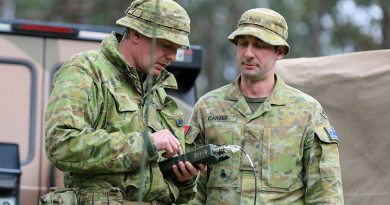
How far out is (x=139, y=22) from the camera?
4.82m

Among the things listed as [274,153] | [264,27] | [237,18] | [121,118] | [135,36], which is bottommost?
[274,153]

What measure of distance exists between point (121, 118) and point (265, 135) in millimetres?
930

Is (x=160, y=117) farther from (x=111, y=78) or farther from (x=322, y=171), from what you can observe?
(x=322, y=171)

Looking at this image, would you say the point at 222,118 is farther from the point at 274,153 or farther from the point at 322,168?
the point at 322,168

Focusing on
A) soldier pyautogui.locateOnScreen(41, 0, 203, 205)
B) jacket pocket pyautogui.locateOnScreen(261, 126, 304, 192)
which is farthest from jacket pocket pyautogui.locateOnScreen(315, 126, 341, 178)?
soldier pyautogui.locateOnScreen(41, 0, 203, 205)

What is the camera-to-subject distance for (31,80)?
734 centimetres

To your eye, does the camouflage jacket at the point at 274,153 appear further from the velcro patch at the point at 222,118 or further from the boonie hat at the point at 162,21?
the boonie hat at the point at 162,21

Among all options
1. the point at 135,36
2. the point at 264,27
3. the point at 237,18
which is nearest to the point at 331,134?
the point at 264,27

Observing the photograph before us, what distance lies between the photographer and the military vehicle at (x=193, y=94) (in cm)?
634

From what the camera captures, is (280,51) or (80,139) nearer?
(80,139)

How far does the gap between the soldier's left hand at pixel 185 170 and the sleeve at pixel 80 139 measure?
0.71 feet

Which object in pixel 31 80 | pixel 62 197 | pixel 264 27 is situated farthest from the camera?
pixel 31 80

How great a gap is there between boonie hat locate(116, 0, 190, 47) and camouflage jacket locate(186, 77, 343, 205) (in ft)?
2.55

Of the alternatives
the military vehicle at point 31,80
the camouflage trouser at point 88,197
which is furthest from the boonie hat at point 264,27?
the military vehicle at point 31,80
